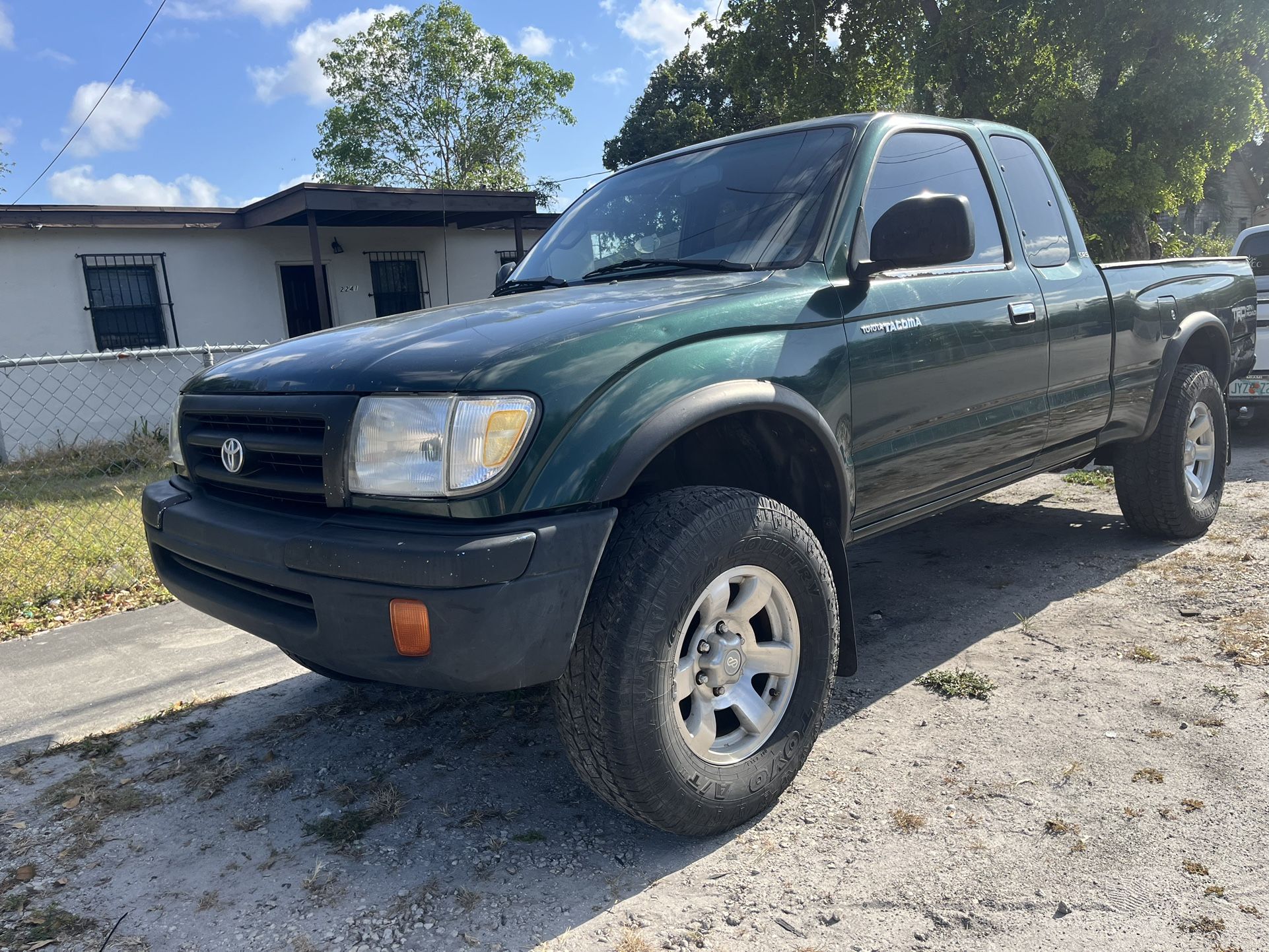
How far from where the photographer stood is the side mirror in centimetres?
284

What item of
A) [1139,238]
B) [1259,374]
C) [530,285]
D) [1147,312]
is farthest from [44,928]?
[1139,238]

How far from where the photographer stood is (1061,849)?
7.56 ft

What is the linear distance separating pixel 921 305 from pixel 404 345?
1731 mm

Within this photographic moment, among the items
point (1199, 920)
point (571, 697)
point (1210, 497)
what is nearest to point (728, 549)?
point (571, 697)

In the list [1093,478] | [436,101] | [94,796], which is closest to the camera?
[94,796]

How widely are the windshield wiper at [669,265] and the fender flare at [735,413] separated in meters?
0.58

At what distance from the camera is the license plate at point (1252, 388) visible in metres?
7.74

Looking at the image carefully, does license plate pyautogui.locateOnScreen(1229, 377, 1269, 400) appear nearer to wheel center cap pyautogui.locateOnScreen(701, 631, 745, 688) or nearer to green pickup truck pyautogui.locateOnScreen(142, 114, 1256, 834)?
green pickup truck pyautogui.locateOnScreen(142, 114, 1256, 834)

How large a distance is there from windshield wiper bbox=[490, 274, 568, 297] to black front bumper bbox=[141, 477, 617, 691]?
148 centimetres

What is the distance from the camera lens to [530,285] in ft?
11.7

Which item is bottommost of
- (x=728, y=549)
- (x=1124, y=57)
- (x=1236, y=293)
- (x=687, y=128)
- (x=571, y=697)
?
(x=571, y=697)

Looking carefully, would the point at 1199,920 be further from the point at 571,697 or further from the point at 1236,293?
the point at 1236,293

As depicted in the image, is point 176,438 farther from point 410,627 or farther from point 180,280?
point 180,280

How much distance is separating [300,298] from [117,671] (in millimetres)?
11770
